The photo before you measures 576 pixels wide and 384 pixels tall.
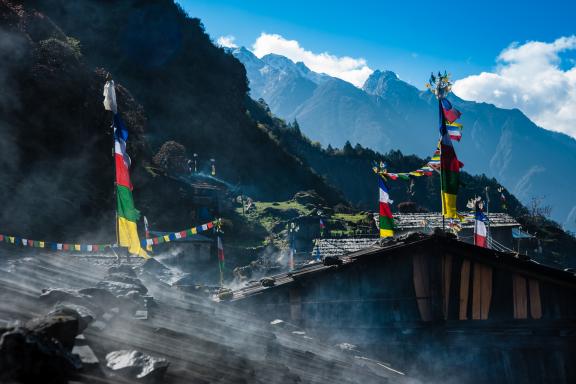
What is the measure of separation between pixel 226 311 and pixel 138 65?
273 ft

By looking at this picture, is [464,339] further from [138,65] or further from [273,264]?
[138,65]

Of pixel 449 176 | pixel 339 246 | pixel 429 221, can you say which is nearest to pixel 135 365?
pixel 449 176

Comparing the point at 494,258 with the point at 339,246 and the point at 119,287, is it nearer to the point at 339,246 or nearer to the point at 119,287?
the point at 119,287

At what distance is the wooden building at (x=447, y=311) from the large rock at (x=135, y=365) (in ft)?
30.7

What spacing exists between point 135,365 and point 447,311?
36.8ft

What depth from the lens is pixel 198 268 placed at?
45000 millimetres

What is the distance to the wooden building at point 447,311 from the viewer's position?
13.3 meters

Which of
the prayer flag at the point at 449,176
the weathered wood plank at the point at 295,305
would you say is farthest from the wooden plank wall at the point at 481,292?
the weathered wood plank at the point at 295,305

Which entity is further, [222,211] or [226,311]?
[222,211]

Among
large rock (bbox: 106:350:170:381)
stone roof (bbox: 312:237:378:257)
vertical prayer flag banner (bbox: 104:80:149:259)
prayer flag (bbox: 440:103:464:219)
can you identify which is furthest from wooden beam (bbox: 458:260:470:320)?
stone roof (bbox: 312:237:378:257)

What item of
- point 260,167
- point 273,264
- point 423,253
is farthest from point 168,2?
point 423,253

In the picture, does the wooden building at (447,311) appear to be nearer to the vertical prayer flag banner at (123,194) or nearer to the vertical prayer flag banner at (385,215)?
the vertical prayer flag banner at (123,194)

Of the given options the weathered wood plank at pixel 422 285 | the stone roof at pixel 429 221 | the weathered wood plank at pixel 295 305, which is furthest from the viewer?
the stone roof at pixel 429 221

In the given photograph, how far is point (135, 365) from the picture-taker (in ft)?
14.5
